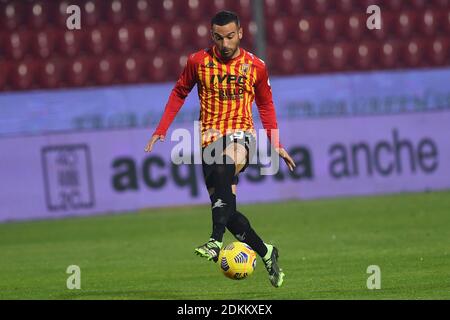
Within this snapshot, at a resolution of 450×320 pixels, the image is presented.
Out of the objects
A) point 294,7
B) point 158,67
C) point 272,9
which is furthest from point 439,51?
point 158,67

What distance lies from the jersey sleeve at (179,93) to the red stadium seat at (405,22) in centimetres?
1126

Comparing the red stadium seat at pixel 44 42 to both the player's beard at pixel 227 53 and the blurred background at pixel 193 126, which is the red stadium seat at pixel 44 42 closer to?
the blurred background at pixel 193 126

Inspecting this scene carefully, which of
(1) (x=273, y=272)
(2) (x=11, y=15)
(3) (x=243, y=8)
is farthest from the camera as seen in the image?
(3) (x=243, y=8)

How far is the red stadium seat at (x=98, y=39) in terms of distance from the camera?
18656 millimetres

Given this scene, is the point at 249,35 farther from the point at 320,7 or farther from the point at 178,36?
the point at 320,7

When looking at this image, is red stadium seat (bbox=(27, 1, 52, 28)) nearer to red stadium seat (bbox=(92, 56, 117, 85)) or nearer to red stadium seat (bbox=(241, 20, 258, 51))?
red stadium seat (bbox=(92, 56, 117, 85))

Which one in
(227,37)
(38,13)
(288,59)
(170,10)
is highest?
(38,13)

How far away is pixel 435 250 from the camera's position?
1112 cm

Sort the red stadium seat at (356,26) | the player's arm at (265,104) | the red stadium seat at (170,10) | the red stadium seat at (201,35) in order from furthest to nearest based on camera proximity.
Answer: the red stadium seat at (356,26) → the red stadium seat at (170,10) → the red stadium seat at (201,35) → the player's arm at (265,104)

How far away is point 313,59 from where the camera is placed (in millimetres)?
19344

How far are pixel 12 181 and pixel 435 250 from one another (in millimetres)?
7441

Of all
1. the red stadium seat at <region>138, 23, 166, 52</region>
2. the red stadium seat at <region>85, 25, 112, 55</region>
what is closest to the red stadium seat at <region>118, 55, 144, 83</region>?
the red stadium seat at <region>138, 23, 166, 52</region>

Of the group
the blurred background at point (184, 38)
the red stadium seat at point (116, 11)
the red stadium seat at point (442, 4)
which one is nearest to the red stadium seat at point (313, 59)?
the blurred background at point (184, 38)

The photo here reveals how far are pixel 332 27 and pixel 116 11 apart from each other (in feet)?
12.1
